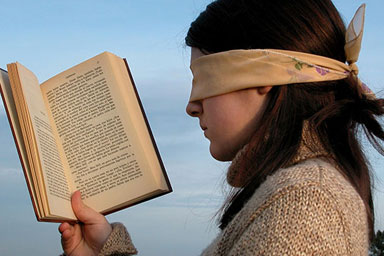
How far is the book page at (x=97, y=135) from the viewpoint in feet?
8.00

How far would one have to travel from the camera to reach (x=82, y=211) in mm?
2428

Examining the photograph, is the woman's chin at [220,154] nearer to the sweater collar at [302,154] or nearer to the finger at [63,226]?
the sweater collar at [302,154]

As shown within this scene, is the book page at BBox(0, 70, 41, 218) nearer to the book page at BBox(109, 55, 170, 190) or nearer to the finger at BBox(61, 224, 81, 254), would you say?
the finger at BBox(61, 224, 81, 254)

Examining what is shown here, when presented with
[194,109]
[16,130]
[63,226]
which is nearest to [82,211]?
[63,226]

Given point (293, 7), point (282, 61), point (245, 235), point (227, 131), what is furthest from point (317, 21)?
point (245, 235)

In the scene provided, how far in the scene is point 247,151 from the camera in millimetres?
1975

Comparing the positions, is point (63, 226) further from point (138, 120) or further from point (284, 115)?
point (284, 115)

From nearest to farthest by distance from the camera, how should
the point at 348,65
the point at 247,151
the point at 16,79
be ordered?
1. the point at 247,151
2. the point at 348,65
3. the point at 16,79

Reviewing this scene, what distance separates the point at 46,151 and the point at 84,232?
437 mm

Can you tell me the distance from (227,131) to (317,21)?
1.91 ft

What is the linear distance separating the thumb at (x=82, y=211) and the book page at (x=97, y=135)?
0.10 feet

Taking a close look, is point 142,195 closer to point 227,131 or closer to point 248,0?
point 227,131

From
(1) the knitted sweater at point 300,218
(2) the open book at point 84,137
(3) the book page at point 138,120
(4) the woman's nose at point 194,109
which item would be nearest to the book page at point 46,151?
(2) the open book at point 84,137

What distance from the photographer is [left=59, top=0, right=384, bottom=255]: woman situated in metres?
1.66
